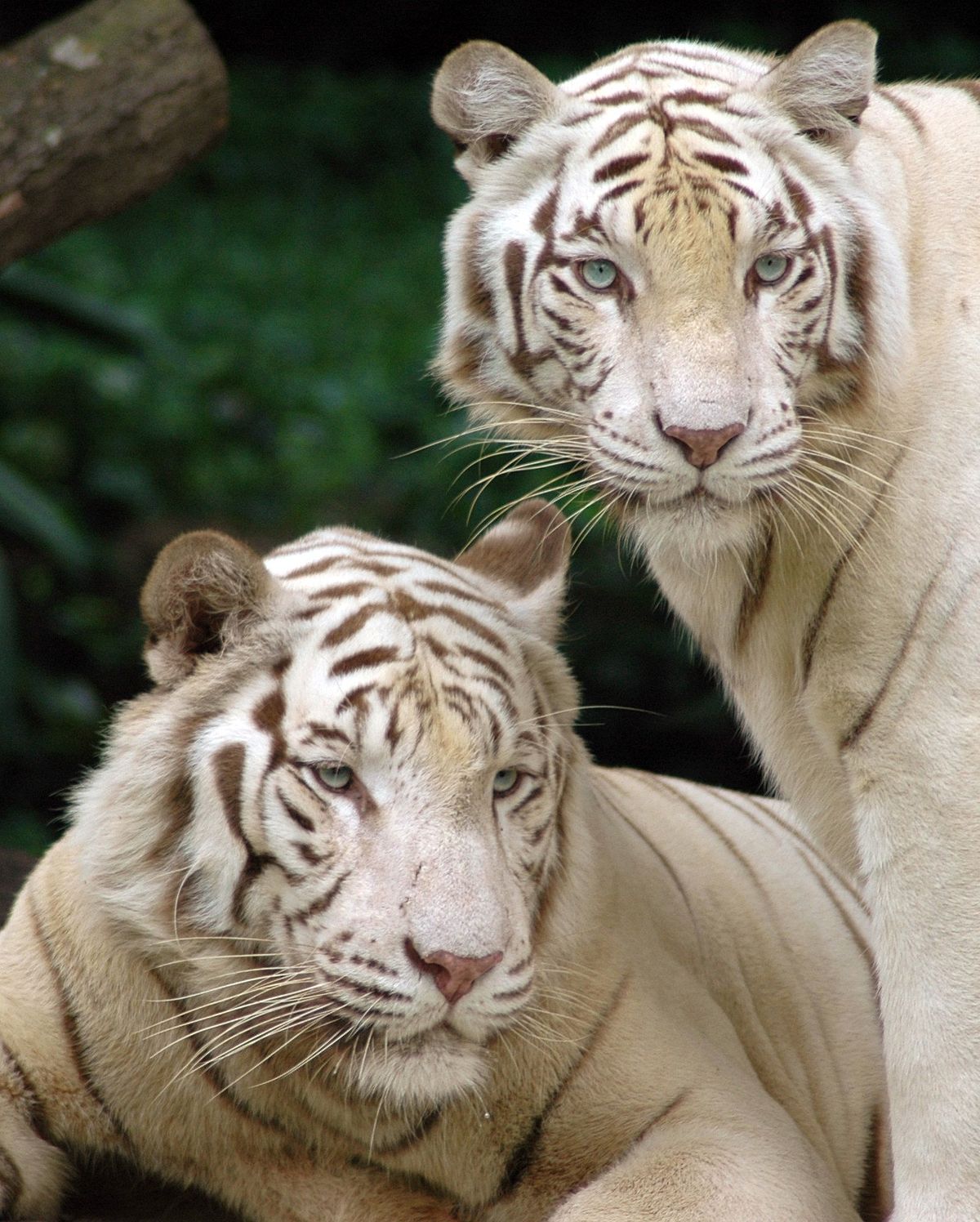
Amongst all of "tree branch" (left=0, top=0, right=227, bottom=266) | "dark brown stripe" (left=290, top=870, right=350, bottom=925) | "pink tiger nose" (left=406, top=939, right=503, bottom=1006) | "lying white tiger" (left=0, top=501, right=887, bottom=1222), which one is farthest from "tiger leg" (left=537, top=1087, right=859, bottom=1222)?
"tree branch" (left=0, top=0, right=227, bottom=266)

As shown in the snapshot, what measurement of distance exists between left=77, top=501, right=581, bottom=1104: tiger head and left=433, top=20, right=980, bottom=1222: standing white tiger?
27cm

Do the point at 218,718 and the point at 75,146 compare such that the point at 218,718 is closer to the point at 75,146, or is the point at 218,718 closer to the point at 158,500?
the point at 75,146

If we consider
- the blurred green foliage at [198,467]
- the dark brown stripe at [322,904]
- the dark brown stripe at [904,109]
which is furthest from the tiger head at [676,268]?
the blurred green foliage at [198,467]

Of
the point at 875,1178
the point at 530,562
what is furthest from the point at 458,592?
the point at 875,1178

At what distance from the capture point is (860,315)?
1.77 metres

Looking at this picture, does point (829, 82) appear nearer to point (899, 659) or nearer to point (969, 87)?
point (969, 87)

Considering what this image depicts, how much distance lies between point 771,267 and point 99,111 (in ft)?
5.17

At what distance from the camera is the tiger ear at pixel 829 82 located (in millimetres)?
1729

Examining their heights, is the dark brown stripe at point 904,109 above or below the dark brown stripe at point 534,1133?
above

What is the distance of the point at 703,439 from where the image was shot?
5.26 ft

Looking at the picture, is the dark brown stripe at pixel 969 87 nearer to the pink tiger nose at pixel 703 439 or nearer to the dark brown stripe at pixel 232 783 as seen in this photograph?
the pink tiger nose at pixel 703 439

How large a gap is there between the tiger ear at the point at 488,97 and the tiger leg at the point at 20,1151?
3.71ft

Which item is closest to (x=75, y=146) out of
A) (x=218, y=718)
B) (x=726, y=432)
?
(x=218, y=718)

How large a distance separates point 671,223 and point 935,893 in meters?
0.73
